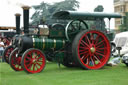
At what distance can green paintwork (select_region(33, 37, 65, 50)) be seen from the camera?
8383 millimetres

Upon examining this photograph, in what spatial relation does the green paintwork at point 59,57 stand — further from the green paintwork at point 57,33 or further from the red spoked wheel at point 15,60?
the red spoked wheel at point 15,60

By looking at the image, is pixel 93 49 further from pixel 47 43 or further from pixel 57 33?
pixel 47 43

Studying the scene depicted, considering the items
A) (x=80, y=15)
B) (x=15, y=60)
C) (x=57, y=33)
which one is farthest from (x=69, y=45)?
(x=15, y=60)

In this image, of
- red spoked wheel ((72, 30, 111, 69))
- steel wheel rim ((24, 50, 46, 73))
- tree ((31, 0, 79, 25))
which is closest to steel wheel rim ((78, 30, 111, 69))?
red spoked wheel ((72, 30, 111, 69))

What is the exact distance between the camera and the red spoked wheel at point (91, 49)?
8.69 meters

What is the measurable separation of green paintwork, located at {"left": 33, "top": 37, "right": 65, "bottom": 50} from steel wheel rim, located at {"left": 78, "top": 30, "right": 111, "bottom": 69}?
69cm

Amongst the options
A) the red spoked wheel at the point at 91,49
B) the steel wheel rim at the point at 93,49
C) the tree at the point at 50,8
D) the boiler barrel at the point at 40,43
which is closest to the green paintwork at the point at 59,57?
the boiler barrel at the point at 40,43

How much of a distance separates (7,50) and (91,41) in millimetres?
4325

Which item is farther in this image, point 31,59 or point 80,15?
point 80,15

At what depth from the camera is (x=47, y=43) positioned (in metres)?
8.57

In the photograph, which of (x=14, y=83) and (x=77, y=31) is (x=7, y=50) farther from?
(x=14, y=83)

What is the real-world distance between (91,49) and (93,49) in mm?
86

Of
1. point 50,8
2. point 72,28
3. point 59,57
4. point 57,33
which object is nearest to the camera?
point 59,57

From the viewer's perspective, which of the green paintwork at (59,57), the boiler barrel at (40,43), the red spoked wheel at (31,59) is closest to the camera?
the red spoked wheel at (31,59)
